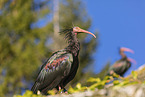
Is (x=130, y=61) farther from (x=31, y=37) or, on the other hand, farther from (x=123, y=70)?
(x=31, y=37)

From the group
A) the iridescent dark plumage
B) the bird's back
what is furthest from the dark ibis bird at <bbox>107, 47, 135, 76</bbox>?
the bird's back

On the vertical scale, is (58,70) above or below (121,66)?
below

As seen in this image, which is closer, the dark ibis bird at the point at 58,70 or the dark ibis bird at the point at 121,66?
the dark ibis bird at the point at 58,70

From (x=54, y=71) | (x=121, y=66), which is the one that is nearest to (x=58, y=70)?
(x=54, y=71)

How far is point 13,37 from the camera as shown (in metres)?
29.6

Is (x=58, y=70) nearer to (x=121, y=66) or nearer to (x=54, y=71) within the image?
(x=54, y=71)

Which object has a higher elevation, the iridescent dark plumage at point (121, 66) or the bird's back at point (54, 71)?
the iridescent dark plumage at point (121, 66)

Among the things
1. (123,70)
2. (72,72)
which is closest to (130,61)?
(123,70)

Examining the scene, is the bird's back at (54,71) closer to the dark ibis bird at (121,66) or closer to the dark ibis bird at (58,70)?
the dark ibis bird at (58,70)

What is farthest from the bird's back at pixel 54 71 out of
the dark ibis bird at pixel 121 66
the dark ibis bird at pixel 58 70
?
the dark ibis bird at pixel 121 66

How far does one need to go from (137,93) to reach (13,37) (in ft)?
A: 91.1

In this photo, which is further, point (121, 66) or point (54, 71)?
point (121, 66)

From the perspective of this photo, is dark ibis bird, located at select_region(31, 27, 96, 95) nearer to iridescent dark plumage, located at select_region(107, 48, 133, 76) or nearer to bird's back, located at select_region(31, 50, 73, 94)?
bird's back, located at select_region(31, 50, 73, 94)

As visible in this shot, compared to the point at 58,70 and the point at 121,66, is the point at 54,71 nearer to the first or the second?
the point at 58,70
